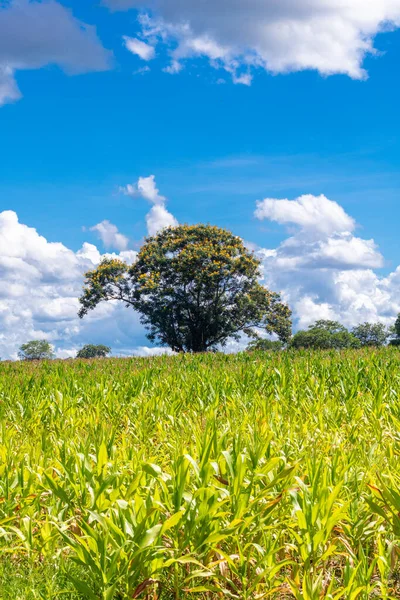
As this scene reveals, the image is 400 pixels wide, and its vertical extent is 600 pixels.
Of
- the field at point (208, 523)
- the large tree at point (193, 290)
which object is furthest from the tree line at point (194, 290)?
the field at point (208, 523)

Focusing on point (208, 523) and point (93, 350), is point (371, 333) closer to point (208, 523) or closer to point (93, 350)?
point (93, 350)

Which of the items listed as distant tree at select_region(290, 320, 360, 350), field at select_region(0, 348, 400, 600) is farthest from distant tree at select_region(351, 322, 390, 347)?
field at select_region(0, 348, 400, 600)

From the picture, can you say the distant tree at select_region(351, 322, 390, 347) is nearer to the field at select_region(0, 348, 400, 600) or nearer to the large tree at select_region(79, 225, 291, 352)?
the large tree at select_region(79, 225, 291, 352)

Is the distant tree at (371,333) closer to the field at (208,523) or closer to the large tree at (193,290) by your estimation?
the large tree at (193,290)

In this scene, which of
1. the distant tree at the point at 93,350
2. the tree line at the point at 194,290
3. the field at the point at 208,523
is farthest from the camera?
the distant tree at the point at 93,350

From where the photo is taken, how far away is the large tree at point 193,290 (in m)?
34.5

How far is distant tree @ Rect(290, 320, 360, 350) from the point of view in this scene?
1576 inches

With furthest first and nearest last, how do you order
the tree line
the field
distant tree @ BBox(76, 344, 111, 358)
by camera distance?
distant tree @ BBox(76, 344, 111, 358) < the tree line < the field

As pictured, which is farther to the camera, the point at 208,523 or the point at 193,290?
the point at 193,290

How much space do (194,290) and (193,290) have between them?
0.07 meters

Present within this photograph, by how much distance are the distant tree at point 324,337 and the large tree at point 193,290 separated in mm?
4194

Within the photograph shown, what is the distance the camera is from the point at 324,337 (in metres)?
40.7

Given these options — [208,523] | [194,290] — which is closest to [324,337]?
[194,290]

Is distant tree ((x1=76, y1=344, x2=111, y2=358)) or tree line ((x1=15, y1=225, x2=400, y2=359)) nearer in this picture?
tree line ((x1=15, y1=225, x2=400, y2=359))
